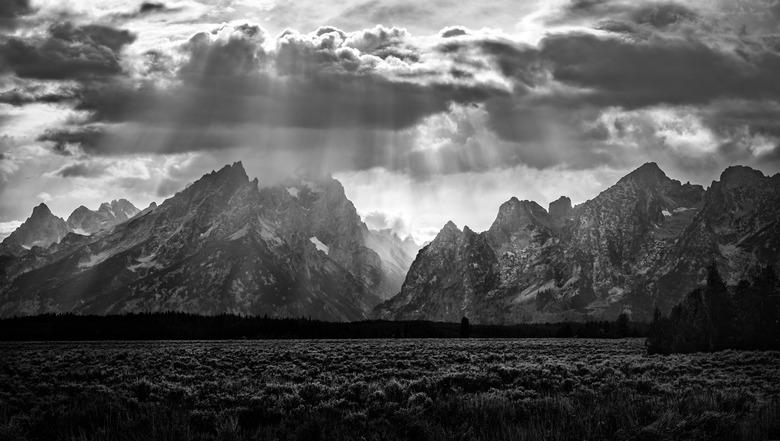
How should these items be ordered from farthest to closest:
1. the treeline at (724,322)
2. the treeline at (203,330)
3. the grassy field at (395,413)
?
the treeline at (203,330)
the treeline at (724,322)
the grassy field at (395,413)

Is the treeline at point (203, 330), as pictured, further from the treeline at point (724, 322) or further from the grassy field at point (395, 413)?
the grassy field at point (395, 413)

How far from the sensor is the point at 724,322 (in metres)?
71.2

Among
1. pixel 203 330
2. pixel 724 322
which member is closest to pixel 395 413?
pixel 724 322

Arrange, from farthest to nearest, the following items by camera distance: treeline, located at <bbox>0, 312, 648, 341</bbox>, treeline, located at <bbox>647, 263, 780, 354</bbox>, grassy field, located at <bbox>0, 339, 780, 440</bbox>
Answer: treeline, located at <bbox>0, 312, 648, 341</bbox> → treeline, located at <bbox>647, 263, 780, 354</bbox> → grassy field, located at <bbox>0, 339, 780, 440</bbox>

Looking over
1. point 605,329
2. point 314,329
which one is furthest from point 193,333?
point 605,329

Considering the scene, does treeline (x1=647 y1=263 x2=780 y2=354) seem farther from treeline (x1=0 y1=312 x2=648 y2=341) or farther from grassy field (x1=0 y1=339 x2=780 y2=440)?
treeline (x1=0 y1=312 x2=648 y2=341)

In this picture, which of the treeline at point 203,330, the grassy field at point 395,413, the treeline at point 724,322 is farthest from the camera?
the treeline at point 203,330

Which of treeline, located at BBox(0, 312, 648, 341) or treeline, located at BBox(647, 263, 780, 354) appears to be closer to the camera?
treeline, located at BBox(647, 263, 780, 354)

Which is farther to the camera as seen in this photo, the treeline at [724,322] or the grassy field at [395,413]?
the treeline at [724,322]

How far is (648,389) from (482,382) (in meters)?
6.50

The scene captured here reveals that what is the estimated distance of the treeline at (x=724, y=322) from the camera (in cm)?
6531

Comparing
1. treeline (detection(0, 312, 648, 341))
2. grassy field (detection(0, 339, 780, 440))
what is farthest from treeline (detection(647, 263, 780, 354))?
treeline (detection(0, 312, 648, 341))

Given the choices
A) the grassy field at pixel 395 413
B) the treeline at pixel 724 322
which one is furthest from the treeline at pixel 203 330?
the grassy field at pixel 395 413

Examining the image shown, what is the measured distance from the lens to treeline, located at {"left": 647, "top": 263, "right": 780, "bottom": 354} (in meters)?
65.3
